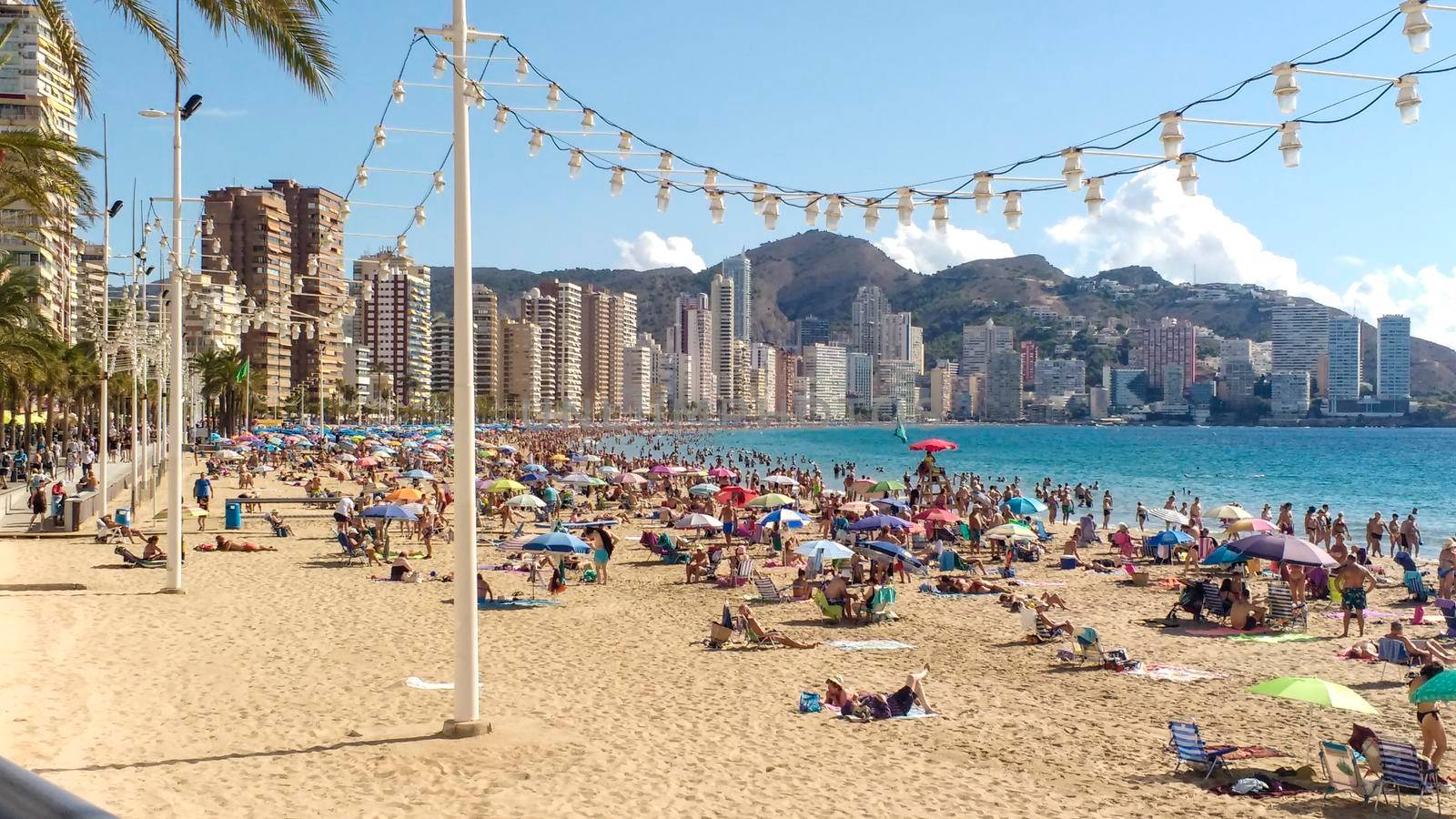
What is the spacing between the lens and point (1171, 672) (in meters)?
13.3

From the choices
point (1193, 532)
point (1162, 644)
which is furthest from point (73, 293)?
point (1162, 644)

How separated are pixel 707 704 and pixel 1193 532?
18.1 m

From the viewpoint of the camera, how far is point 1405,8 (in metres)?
7.50

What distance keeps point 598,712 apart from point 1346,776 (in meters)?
6.27

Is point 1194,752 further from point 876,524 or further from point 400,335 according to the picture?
point 400,335

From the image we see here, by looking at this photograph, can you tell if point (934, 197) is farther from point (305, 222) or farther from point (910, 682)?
point (305, 222)

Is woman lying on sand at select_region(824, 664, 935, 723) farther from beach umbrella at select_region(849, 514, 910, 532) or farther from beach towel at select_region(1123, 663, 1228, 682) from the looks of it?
beach umbrella at select_region(849, 514, 910, 532)

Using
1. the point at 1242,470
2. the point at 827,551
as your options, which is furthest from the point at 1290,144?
the point at 1242,470

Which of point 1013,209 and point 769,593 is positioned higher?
point 1013,209

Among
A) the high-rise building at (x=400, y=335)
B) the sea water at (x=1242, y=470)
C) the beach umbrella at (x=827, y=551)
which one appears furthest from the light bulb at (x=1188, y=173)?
the high-rise building at (x=400, y=335)

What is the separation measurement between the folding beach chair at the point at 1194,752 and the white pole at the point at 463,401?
573 cm

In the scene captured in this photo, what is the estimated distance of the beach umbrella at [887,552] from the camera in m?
18.8

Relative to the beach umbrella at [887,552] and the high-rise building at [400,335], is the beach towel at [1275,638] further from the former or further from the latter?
the high-rise building at [400,335]

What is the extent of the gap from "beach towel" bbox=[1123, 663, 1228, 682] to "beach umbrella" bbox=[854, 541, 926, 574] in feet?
17.8
